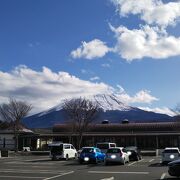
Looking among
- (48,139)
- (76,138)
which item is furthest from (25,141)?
(76,138)

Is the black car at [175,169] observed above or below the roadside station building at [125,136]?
below

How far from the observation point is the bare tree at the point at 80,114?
75.9m

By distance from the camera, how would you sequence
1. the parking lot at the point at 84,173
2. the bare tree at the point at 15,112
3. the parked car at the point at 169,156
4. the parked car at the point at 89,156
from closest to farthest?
the parking lot at the point at 84,173
the parked car at the point at 169,156
the parked car at the point at 89,156
the bare tree at the point at 15,112

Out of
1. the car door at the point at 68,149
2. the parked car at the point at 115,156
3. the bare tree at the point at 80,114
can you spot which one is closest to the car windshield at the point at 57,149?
the car door at the point at 68,149

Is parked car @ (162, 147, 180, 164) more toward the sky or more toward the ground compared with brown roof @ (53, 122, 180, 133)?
more toward the ground

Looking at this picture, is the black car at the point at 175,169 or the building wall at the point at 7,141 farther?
the building wall at the point at 7,141

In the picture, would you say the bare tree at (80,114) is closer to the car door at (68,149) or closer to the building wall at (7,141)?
the building wall at (7,141)

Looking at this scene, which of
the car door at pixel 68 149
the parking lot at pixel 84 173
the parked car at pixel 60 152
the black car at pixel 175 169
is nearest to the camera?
the black car at pixel 175 169

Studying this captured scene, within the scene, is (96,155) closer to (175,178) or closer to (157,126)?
(175,178)

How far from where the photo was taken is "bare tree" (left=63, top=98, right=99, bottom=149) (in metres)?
75.9

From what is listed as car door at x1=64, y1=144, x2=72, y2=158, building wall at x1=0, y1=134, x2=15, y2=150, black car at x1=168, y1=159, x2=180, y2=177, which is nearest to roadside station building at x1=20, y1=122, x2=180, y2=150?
building wall at x1=0, y1=134, x2=15, y2=150

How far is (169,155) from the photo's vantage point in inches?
1358

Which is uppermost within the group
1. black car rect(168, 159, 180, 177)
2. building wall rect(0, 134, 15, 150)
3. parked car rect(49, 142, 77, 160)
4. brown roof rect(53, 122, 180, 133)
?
brown roof rect(53, 122, 180, 133)

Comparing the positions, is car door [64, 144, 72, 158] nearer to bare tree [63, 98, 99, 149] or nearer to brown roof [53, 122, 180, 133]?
bare tree [63, 98, 99, 149]
